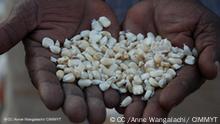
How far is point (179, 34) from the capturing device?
1.94ft

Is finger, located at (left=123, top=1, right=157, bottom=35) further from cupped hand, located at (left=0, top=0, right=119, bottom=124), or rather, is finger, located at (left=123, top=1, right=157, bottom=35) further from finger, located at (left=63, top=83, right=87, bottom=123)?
finger, located at (left=63, top=83, right=87, bottom=123)

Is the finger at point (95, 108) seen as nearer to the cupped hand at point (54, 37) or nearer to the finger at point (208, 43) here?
the cupped hand at point (54, 37)

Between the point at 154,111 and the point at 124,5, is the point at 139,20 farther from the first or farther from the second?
the point at 154,111

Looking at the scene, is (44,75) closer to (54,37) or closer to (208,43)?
(54,37)

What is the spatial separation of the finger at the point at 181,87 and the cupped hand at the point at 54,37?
0.18 ft

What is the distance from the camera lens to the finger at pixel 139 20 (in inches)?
23.9

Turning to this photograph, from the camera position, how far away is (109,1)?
1.99 ft

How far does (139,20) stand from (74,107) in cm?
17


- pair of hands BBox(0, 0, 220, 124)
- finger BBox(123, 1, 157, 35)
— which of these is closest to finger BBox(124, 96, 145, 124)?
pair of hands BBox(0, 0, 220, 124)

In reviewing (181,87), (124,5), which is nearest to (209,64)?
(181,87)

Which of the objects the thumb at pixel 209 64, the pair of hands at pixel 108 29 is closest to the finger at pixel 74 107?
the pair of hands at pixel 108 29

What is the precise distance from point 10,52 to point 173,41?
19 centimetres

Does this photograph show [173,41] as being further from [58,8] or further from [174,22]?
[58,8]

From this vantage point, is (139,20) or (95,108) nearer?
(95,108)
